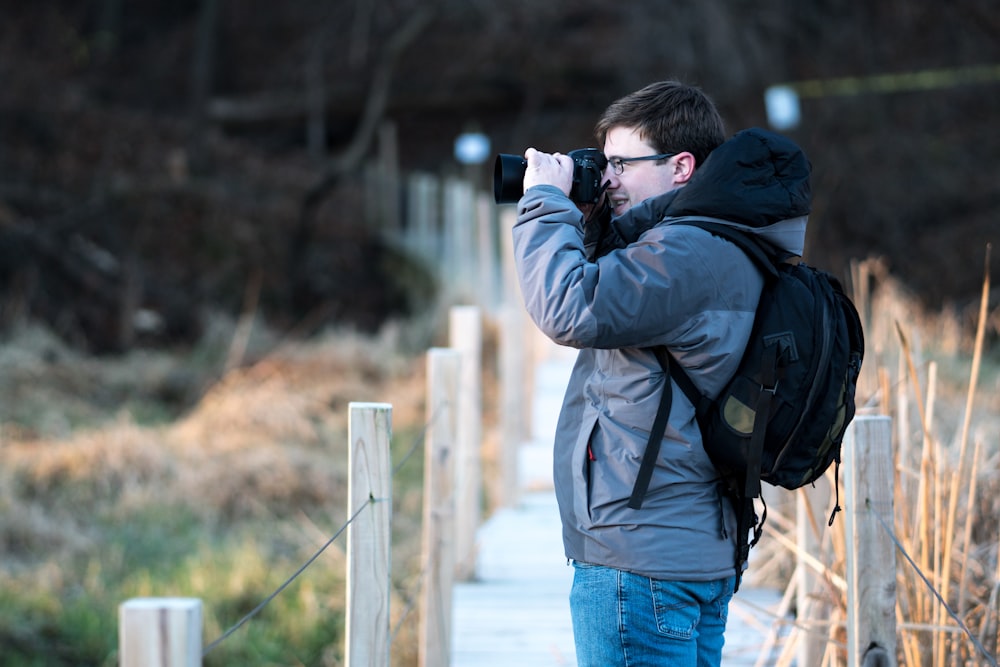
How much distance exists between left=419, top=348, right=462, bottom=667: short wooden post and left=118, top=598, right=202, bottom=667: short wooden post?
182 cm

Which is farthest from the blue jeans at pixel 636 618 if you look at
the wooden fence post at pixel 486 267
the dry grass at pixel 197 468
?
the wooden fence post at pixel 486 267

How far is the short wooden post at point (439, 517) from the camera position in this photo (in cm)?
309

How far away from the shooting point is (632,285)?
1744mm

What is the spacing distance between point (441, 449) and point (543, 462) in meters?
2.78

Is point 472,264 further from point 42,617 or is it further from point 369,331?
point 42,617

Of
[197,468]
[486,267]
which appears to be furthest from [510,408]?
[486,267]

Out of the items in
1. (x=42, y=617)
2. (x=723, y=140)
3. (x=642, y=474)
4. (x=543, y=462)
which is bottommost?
(x=42, y=617)

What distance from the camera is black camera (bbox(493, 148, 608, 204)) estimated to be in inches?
75.4

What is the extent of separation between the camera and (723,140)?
193 cm

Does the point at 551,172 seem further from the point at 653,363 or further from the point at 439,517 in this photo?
the point at 439,517

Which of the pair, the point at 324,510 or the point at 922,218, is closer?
the point at 324,510

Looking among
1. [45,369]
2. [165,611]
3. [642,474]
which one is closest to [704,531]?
[642,474]

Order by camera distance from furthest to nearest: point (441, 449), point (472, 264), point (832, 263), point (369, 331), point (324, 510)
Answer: point (832, 263)
point (369, 331)
point (472, 264)
point (324, 510)
point (441, 449)

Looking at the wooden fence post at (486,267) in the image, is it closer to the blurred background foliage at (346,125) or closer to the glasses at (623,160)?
the blurred background foliage at (346,125)
